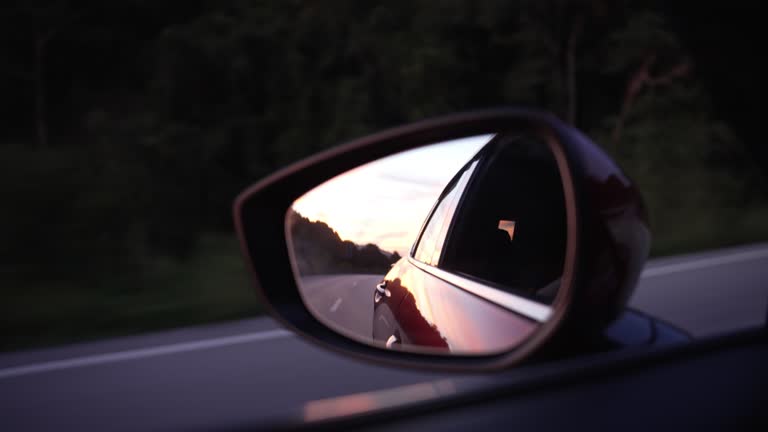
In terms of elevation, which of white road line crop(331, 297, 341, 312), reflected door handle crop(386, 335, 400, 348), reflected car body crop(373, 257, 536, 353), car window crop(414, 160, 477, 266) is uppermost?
car window crop(414, 160, 477, 266)

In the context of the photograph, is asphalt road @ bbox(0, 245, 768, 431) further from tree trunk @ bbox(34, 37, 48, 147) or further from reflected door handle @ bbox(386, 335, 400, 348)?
tree trunk @ bbox(34, 37, 48, 147)

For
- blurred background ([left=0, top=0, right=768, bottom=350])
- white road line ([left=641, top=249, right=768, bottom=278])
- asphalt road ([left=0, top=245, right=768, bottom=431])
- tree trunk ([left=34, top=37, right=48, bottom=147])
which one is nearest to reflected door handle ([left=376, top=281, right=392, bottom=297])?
asphalt road ([left=0, top=245, right=768, bottom=431])

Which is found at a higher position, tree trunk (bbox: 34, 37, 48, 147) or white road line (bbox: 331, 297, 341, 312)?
white road line (bbox: 331, 297, 341, 312)

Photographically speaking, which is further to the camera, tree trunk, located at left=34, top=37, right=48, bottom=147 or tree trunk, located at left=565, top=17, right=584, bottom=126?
tree trunk, located at left=34, top=37, right=48, bottom=147

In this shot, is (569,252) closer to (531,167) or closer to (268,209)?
(531,167)

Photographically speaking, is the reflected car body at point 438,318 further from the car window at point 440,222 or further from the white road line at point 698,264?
the white road line at point 698,264

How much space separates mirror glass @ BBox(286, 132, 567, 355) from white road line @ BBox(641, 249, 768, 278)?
4820 mm

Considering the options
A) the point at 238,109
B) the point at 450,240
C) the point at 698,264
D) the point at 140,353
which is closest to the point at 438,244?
the point at 450,240

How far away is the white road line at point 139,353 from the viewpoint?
458 cm

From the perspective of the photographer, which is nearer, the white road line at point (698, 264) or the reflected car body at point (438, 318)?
the reflected car body at point (438, 318)

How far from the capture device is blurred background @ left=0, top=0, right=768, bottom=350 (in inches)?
322

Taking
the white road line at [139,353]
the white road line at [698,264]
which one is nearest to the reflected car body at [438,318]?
the white road line at [139,353]

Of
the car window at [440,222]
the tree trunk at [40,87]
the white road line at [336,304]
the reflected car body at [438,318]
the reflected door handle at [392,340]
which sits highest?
the car window at [440,222]

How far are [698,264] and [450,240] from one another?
555cm
